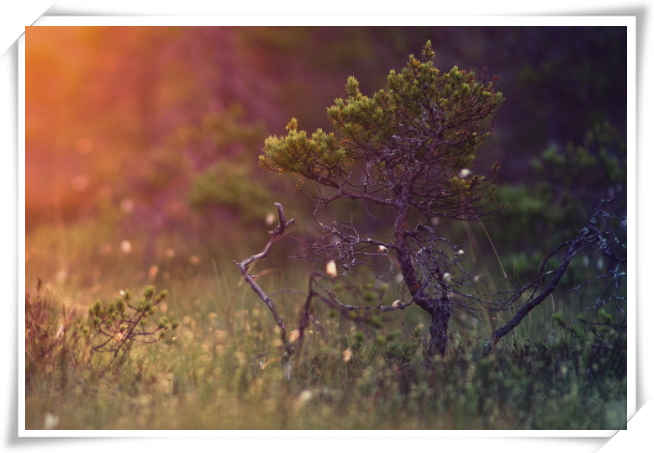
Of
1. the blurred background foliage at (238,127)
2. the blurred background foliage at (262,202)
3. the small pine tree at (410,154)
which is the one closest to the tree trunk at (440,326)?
the small pine tree at (410,154)

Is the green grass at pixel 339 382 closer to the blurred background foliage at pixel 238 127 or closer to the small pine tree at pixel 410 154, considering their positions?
the small pine tree at pixel 410 154

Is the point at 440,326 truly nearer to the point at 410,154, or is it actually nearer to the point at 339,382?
the point at 339,382

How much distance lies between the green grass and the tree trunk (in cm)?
→ 8

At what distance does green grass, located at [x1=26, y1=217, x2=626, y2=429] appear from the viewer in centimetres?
326

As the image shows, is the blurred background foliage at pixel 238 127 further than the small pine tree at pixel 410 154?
Yes

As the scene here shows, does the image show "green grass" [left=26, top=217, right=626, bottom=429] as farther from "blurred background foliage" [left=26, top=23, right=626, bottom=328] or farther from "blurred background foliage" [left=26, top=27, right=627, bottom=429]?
"blurred background foliage" [left=26, top=23, right=626, bottom=328]

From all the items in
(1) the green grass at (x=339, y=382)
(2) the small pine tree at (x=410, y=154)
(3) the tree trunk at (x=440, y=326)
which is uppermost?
(2) the small pine tree at (x=410, y=154)

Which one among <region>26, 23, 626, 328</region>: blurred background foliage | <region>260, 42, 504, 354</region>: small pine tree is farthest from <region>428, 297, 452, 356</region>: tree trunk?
<region>26, 23, 626, 328</region>: blurred background foliage

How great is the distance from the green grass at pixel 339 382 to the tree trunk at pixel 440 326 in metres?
0.08

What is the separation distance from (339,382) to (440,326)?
0.67 metres

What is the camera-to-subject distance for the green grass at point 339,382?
3.26m
